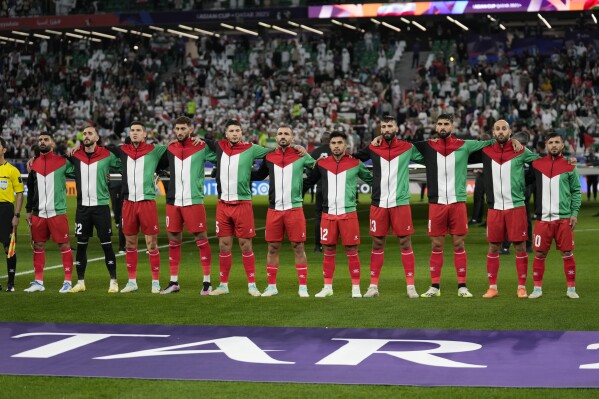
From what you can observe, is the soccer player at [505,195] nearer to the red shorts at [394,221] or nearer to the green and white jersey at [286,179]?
the red shorts at [394,221]

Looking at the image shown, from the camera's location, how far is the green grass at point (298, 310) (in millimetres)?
7367

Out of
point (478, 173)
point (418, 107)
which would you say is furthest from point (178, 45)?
point (478, 173)

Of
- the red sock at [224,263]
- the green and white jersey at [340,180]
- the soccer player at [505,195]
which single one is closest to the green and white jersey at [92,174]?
the red sock at [224,263]

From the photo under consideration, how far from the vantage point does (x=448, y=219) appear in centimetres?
1180

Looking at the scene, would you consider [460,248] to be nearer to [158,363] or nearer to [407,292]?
[407,292]

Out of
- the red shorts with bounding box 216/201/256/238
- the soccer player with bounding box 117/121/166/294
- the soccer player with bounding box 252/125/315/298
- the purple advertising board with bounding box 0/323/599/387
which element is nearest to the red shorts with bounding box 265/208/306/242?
the soccer player with bounding box 252/125/315/298

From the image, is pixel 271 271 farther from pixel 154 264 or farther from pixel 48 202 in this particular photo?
pixel 48 202

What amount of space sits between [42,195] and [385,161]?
4239 mm

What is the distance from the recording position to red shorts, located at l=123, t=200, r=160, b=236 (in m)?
12.4

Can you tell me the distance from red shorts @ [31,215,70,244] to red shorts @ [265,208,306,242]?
8.58 feet

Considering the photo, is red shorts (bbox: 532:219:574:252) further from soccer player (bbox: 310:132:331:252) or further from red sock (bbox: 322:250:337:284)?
soccer player (bbox: 310:132:331:252)

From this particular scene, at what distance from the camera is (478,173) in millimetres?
19516

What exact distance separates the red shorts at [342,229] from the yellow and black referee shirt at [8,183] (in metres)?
3.92

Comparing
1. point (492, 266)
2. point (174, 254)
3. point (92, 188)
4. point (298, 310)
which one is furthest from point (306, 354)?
point (92, 188)
